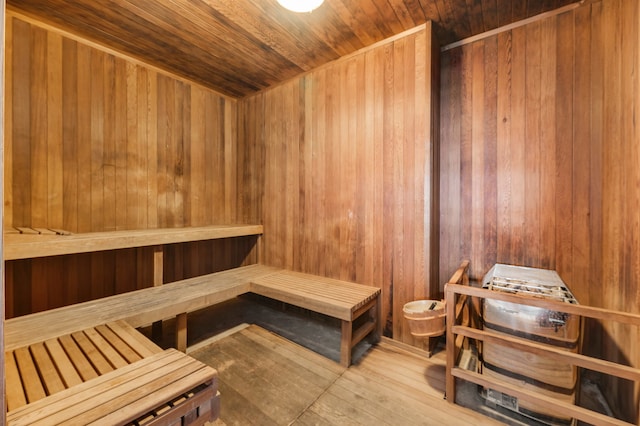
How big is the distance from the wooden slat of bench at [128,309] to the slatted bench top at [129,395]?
74cm

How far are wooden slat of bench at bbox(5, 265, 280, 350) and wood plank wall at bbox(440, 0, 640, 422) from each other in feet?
7.39

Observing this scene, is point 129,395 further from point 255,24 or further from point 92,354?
point 255,24

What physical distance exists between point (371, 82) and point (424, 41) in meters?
0.54

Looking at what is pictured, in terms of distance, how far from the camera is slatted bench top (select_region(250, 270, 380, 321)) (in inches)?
86.0

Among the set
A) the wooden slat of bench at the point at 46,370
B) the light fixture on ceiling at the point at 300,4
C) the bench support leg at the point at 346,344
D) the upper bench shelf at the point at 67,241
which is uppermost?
the light fixture on ceiling at the point at 300,4

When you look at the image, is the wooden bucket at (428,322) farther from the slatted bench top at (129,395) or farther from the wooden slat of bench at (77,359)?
the wooden slat of bench at (77,359)

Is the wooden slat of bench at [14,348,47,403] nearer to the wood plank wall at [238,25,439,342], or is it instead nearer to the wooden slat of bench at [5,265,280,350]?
the wooden slat of bench at [5,265,280,350]

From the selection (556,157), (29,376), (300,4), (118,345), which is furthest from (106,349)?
(556,157)

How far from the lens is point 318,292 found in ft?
8.13

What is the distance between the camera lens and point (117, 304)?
2121mm

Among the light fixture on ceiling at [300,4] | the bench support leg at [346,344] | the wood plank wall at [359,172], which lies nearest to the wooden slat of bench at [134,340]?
the bench support leg at [346,344]

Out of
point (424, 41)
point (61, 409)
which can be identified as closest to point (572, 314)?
point (424, 41)

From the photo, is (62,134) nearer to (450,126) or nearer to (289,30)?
(289,30)

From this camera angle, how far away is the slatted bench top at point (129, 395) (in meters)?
1.00
